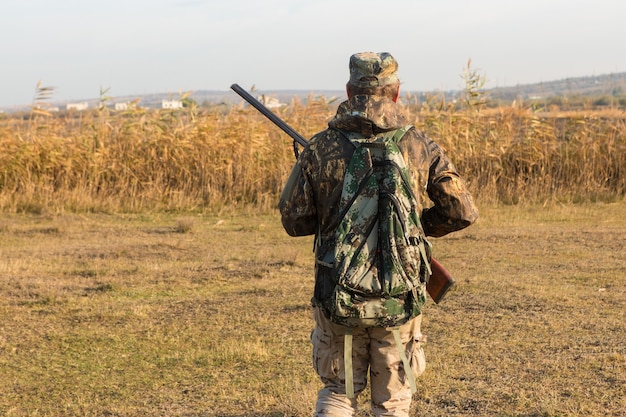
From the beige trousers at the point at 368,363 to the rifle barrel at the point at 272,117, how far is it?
4.10 ft

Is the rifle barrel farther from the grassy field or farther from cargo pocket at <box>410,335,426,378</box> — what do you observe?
the grassy field

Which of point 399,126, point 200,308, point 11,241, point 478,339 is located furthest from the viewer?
point 11,241

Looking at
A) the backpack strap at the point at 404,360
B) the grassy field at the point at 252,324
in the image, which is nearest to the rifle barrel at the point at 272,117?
the backpack strap at the point at 404,360

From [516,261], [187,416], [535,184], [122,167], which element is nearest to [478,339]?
[187,416]

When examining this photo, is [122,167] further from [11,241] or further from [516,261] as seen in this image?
[516,261]

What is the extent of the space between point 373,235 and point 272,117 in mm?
1903

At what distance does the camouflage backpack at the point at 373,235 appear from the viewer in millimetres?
3055

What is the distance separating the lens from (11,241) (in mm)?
10586

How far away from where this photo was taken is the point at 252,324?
6.73 m

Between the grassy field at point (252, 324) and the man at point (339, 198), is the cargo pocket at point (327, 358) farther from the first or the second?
the grassy field at point (252, 324)

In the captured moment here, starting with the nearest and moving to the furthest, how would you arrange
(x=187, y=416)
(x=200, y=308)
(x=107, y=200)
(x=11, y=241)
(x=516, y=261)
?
(x=187, y=416) → (x=200, y=308) → (x=516, y=261) → (x=11, y=241) → (x=107, y=200)

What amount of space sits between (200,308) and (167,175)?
21.3 ft

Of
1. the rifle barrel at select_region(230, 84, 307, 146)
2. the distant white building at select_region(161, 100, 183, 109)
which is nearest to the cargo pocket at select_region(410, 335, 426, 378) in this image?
the rifle barrel at select_region(230, 84, 307, 146)

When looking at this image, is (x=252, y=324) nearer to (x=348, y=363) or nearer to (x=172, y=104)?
(x=348, y=363)
